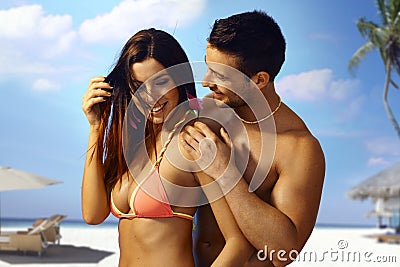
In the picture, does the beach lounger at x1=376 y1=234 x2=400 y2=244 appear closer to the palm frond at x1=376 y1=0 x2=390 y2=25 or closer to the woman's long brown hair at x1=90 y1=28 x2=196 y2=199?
the palm frond at x1=376 y1=0 x2=390 y2=25

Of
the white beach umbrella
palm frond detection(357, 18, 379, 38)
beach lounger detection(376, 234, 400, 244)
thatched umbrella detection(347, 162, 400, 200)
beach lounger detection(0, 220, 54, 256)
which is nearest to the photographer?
the white beach umbrella

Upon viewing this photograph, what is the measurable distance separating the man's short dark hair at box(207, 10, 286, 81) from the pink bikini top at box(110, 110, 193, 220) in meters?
0.21

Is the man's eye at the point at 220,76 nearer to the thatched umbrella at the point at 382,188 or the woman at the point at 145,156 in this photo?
the woman at the point at 145,156

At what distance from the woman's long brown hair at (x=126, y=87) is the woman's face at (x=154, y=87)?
13 mm

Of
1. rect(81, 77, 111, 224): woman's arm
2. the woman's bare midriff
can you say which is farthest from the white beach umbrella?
the woman's bare midriff

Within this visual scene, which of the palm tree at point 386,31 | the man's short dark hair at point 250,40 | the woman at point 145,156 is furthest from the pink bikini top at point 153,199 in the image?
the palm tree at point 386,31

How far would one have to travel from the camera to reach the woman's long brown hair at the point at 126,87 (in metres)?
1.53

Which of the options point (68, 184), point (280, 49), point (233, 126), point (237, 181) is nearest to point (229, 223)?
point (237, 181)

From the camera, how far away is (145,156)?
1619 mm

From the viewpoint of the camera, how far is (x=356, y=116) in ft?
71.8

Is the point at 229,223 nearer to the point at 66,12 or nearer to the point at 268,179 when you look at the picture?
the point at 268,179

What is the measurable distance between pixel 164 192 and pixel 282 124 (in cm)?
33

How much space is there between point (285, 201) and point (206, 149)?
0.71ft

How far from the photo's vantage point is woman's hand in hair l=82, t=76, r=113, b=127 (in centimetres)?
157
